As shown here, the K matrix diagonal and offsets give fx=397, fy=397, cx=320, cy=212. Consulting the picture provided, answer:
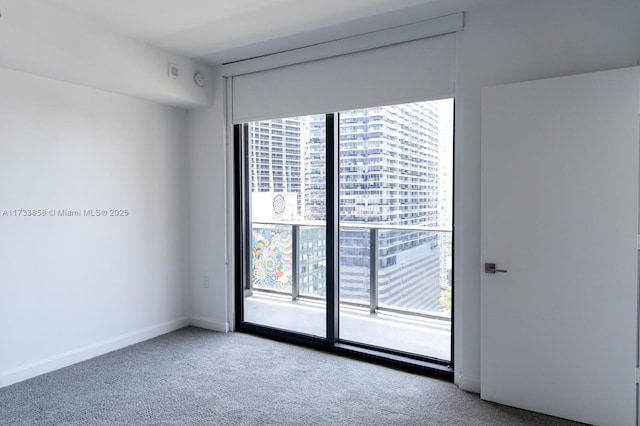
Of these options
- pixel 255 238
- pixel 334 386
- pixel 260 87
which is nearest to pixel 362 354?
pixel 334 386

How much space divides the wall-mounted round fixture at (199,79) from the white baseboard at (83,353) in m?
2.42

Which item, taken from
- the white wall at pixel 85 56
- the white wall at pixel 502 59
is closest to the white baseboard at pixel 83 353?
the white wall at pixel 85 56

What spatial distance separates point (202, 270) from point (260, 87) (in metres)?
1.98

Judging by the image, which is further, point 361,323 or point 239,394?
point 361,323

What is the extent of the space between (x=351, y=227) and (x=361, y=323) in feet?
3.30

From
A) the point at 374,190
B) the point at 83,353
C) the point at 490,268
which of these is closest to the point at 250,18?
the point at 374,190

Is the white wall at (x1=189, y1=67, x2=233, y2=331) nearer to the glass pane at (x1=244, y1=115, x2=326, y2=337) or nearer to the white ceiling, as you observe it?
the glass pane at (x1=244, y1=115, x2=326, y2=337)

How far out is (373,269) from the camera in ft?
13.8

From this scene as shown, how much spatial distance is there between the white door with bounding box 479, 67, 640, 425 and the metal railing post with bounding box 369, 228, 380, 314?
1.59m

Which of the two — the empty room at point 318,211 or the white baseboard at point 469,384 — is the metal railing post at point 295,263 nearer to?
the empty room at point 318,211

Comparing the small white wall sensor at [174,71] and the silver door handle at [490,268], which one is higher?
the small white wall sensor at [174,71]

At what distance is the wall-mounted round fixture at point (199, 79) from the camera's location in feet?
12.6

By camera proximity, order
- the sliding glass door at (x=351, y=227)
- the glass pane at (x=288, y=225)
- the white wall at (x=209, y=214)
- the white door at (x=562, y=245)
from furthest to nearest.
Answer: the white wall at (x=209, y=214), the glass pane at (x=288, y=225), the sliding glass door at (x=351, y=227), the white door at (x=562, y=245)

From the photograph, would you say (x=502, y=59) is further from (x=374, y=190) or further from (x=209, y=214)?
(x=209, y=214)
